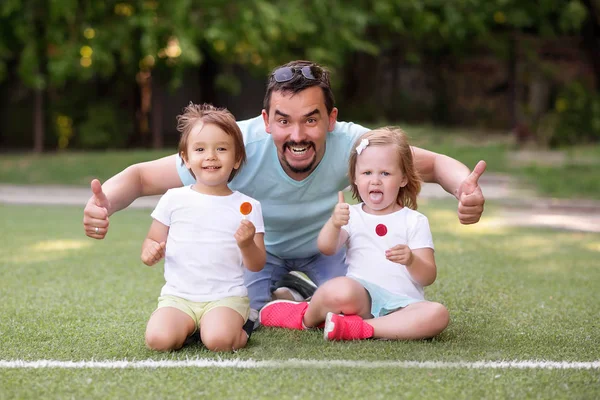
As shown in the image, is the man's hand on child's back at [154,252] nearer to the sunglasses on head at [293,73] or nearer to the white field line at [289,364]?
the white field line at [289,364]

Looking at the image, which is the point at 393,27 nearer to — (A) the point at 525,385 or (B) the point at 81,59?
(B) the point at 81,59

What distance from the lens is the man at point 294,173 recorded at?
13.3 feet

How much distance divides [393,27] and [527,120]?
3372mm

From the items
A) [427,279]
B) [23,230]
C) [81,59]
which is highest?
[81,59]

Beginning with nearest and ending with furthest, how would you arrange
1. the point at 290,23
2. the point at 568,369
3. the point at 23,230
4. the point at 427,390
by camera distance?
the point at 427,390 → the point at 568,369 → the point at 23,230 → the point at 290,23

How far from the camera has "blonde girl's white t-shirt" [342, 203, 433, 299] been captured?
3.91 m

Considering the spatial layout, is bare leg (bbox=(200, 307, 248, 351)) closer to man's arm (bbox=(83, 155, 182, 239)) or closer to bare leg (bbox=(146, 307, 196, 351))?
Answer: bare leg (bbox=(146, 307, 196, 351))

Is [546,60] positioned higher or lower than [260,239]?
higher

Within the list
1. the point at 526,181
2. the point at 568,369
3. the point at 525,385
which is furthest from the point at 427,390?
the point at 526,181

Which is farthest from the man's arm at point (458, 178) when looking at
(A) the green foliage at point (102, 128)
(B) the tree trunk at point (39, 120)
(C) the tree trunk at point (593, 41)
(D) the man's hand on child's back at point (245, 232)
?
(C) the tree trunk at point (593, 41)

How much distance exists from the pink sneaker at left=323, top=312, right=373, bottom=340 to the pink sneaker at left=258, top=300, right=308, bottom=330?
31cm

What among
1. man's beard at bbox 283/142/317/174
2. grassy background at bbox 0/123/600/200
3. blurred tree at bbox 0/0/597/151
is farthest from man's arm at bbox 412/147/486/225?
blurred tree at bbox 0/0/597/151

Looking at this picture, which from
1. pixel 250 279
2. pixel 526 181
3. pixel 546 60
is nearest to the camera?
pixel 250 279

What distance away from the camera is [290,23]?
14484 mm
